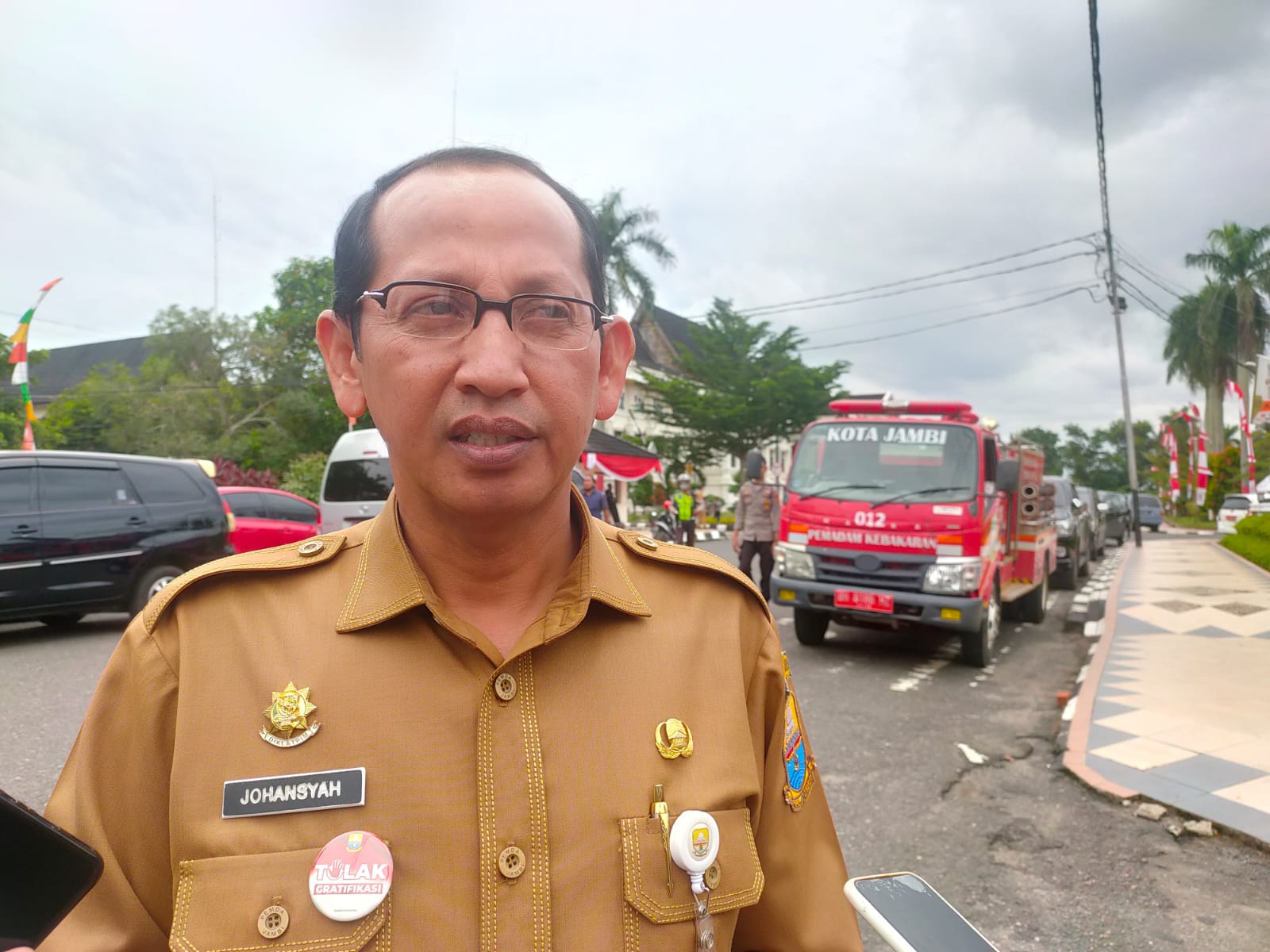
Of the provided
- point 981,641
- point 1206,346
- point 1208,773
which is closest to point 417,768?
point 1208,773

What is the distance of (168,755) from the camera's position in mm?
1229

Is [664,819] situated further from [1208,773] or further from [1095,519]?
[1095,519]

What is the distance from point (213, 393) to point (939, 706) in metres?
25.8

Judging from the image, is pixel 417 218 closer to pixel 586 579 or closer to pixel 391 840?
pixel 586 579

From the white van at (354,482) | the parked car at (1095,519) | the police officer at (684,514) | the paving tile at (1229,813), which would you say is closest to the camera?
the paving tile at (1229,813)

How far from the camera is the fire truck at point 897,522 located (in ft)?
24.6

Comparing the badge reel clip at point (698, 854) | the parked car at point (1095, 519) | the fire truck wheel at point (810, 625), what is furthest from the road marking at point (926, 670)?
the parked car at point (1095, 519)

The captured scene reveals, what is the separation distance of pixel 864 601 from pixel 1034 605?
4.15 meters

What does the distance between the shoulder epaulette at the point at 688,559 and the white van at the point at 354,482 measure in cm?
974

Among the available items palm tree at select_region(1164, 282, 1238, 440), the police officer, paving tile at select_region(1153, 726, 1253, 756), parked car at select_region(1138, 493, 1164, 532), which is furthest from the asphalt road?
palm tree at select_region(1164, 282, 1238, 440)

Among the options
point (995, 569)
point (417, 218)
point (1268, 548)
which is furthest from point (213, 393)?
point (417, 218)

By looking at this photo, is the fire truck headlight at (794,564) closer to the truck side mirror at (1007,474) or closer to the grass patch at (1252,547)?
the truck side mirror at (1007,474)

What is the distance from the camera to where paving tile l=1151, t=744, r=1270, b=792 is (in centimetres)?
474

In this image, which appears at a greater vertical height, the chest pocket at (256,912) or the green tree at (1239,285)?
the green tree at (1239,285)
